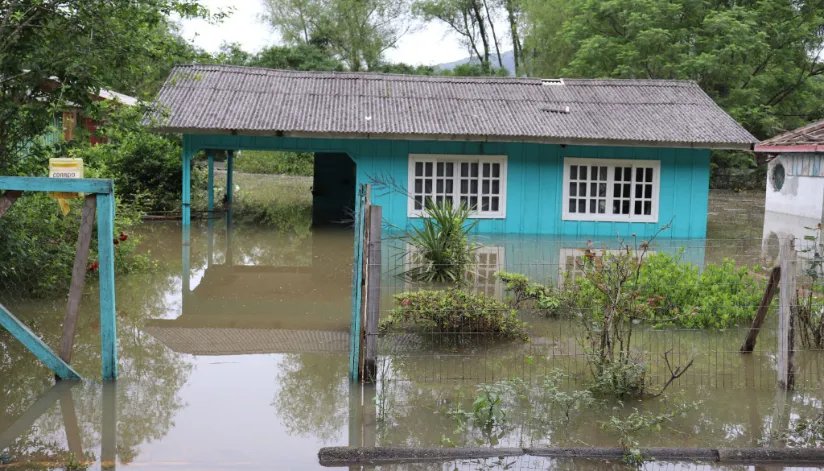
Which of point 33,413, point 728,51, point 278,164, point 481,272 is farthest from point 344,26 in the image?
point 33,413

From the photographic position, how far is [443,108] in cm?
1717

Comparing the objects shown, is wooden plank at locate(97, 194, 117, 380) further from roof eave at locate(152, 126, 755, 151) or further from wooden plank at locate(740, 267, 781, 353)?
roof eave at locate(152, 126, 755, 151)

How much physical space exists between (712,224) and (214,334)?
1444 cm

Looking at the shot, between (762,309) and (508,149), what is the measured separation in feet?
32.9

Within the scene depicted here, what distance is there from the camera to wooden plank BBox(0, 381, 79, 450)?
5.27m

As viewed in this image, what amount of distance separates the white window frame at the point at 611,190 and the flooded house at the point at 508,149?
0.07 ft

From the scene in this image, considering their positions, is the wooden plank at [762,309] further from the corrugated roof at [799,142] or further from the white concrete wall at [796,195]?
the white concrete wall at [796,195]

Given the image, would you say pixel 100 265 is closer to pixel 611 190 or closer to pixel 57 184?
pixel 57 184

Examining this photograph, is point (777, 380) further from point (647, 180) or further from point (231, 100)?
point (231, 100)

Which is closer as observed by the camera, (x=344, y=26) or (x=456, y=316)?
(x=456, y=316)

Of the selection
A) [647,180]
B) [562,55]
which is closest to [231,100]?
[647,180]

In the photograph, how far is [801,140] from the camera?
1564cm

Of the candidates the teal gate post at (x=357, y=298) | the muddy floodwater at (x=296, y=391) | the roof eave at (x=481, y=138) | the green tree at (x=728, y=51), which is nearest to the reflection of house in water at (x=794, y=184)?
the roof eave at (x=481, y=138)

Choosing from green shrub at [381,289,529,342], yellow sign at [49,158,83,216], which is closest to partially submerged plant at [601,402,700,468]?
green shrub at [381,289,529,342]
